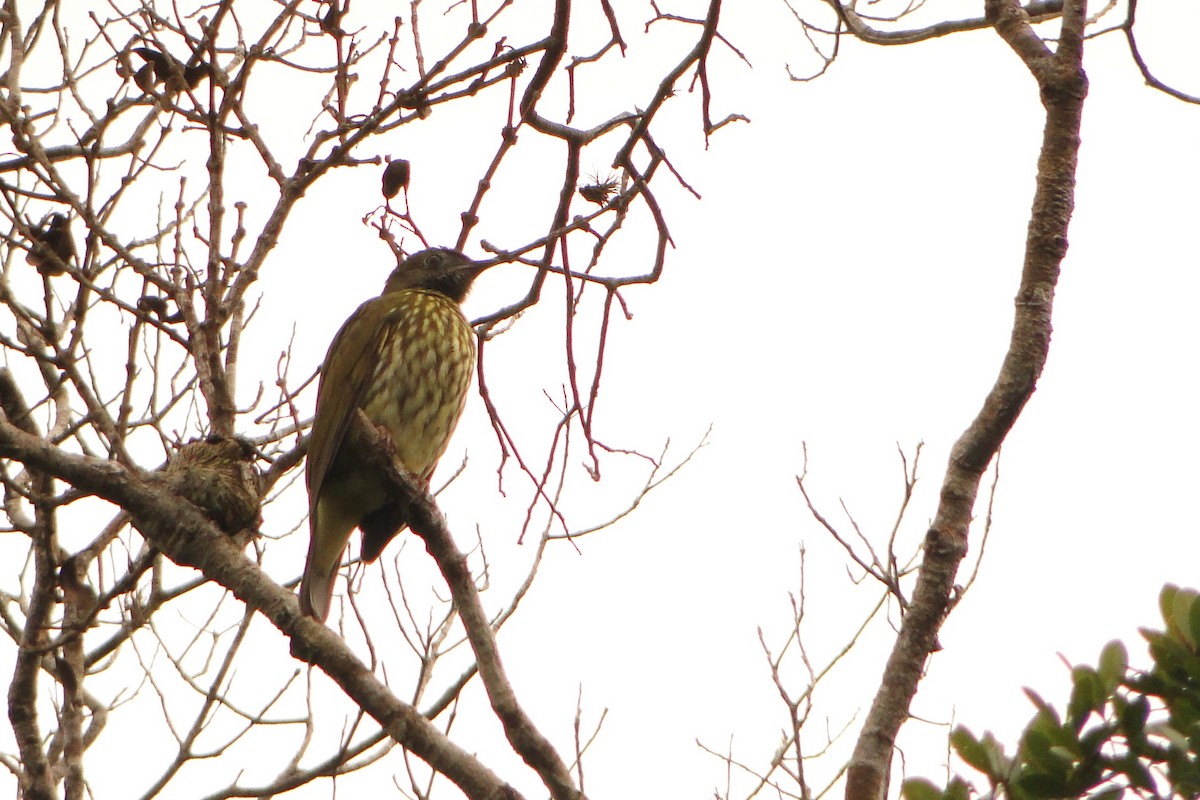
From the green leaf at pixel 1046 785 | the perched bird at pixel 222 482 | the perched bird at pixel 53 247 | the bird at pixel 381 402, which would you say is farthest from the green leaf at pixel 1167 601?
the perched bird at pixel 53 247

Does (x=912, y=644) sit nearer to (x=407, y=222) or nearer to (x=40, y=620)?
(x=407, y=222)

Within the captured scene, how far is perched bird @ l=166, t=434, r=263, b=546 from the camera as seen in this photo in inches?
135

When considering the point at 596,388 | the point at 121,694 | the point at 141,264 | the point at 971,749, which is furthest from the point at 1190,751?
the point at 121,694

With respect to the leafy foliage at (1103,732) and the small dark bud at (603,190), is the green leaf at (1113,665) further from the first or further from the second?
the small dark bud at (603,190)

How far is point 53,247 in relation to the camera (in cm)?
434

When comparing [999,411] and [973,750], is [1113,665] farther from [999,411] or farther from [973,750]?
[999,411]

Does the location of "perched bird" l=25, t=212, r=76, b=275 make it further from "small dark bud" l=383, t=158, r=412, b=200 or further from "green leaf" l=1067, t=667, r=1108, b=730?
"green leaf" l=1067, t=667, r=1108, b=730

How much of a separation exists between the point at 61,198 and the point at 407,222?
1530 mm

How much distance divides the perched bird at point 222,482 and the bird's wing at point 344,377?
65cm

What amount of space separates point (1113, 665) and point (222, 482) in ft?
6.81

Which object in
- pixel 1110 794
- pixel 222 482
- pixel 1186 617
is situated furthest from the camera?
pixel 222 482

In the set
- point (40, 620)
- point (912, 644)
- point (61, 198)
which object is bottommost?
point (912, 644)

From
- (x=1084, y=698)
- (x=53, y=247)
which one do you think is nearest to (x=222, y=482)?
(x=53, y=247)

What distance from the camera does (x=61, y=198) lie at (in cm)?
408
